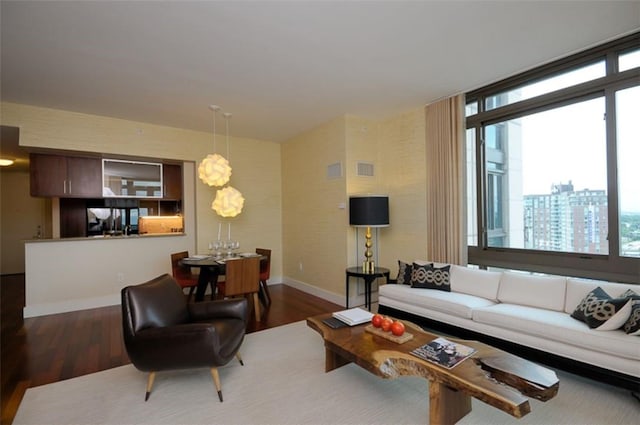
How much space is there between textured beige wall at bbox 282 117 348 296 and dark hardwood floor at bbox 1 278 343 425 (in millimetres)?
671

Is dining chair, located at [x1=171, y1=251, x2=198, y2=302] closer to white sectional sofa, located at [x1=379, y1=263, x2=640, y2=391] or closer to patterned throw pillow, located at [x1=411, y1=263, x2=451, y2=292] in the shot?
white sectional sofa, located at [x1=379, y1=263, x2=640, y2=391]

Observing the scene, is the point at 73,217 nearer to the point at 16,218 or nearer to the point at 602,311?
the point at 16,218

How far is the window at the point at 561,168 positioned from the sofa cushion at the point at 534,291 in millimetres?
407

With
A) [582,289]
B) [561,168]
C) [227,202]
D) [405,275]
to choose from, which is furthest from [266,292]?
[561,168]

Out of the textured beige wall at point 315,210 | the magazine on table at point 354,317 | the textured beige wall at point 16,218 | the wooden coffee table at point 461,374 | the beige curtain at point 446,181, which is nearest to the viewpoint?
the wooden coffee table at point 461,374

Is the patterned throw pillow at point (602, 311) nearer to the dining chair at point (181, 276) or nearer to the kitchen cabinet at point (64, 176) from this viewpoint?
the dining chair at point (181, 276)

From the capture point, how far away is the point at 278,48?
9.26 ft

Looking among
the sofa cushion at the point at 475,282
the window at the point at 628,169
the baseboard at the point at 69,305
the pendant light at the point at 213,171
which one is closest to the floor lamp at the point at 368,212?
the sofa cushion at the point at 475,282

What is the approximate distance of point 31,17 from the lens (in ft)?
7.64

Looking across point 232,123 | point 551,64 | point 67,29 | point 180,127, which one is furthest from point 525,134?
point 180,127

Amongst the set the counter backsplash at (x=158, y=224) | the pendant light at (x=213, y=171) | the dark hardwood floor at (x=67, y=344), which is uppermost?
the pendant light at (x=213, y=171)

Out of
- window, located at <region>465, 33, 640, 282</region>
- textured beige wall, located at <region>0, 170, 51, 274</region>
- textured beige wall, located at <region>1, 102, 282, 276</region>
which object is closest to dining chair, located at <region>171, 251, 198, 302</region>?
textured beige wall, located at <region>1, 102, 282, 276</region>

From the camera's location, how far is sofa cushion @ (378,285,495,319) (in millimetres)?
3045

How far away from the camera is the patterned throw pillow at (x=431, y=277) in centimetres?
357
